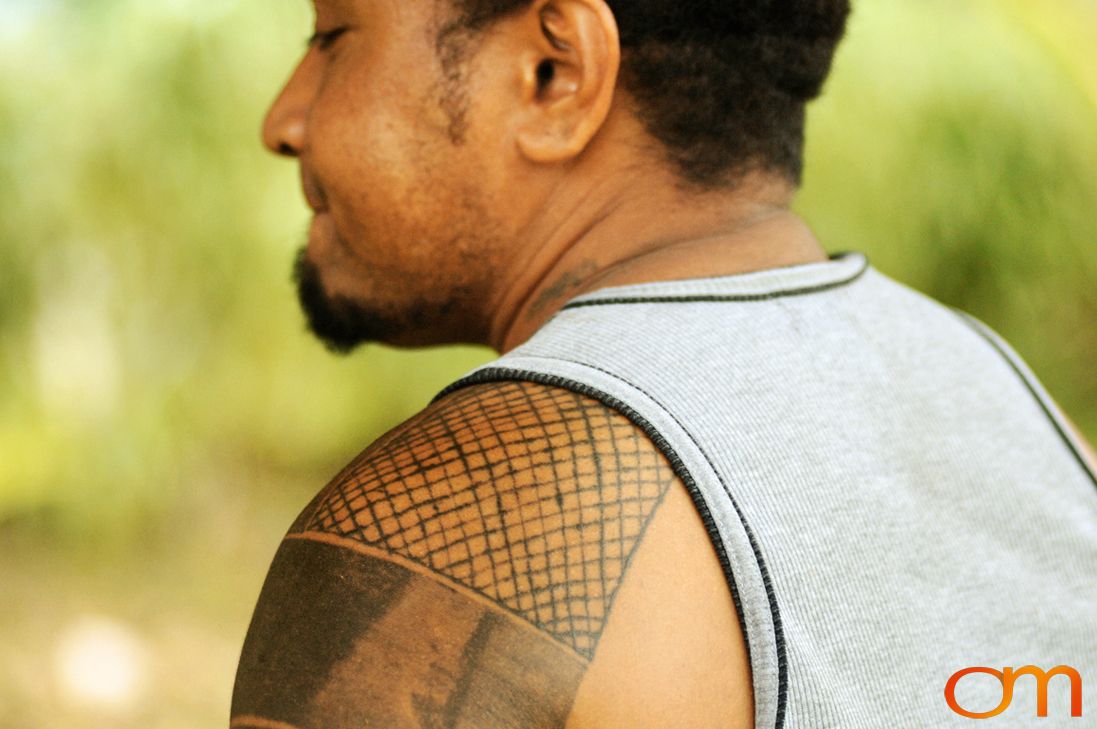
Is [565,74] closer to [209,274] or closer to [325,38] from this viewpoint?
[325,38]

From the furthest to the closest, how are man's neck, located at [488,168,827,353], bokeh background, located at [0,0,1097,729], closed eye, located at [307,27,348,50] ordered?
bokeh background, located at [0,0,1097,729], closed eye, located at [307,27,348,50], man's neck, located at [488,168,827,353]

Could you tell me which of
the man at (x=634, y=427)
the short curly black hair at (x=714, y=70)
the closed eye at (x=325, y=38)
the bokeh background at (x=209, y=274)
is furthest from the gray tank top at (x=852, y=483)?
the bokeh background at (x=209, y=274)

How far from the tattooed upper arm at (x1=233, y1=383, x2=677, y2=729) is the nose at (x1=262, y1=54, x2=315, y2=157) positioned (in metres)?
0.66

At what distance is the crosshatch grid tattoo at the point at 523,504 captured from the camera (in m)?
0.96

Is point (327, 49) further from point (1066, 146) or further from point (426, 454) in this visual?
point (1066, 146)

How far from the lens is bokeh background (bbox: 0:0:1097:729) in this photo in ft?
12.4

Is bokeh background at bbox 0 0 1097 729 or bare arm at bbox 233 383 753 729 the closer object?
bare arm at bbox 233 383 753 729

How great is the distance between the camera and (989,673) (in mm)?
1177

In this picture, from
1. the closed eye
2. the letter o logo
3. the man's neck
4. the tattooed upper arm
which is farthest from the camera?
the closed eye

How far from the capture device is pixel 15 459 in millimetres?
4336

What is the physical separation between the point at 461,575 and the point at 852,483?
398 mm

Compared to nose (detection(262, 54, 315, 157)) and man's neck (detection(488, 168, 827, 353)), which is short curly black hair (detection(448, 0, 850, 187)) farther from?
nose (detection(262, 54, 315, 157))

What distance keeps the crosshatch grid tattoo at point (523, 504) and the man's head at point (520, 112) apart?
0.44 m

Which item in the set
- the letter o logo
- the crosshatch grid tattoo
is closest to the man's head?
the crosshatch grid tattoo
